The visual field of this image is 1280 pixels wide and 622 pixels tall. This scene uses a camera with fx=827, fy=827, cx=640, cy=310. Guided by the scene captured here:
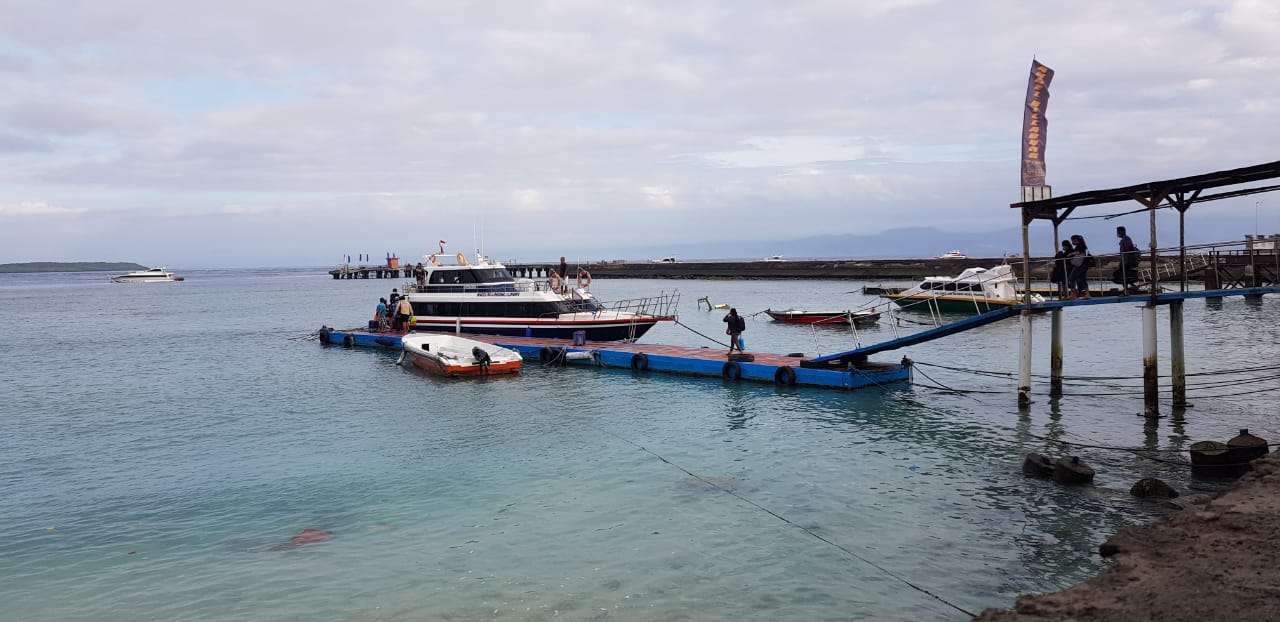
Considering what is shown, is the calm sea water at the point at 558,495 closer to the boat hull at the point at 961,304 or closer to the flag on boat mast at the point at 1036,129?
the flag on boat mast at the point at 1036,129

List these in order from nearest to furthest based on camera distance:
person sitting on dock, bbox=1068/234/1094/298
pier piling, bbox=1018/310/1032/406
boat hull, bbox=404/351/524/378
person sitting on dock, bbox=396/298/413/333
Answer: person sitting on dock, bbox=1068/234/1094/298
pier piling, bbox=1018/310/1032/406
boat hull, bbox=404/351/524/378
person sitting on dock, bbox=396/298/413/333

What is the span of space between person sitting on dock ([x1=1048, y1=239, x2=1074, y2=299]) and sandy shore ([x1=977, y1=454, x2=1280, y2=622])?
8.92m

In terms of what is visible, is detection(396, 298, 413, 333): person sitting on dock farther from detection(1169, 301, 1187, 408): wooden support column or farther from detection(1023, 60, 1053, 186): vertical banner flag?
detection(1169, 301, 1187, 408): wooden support column

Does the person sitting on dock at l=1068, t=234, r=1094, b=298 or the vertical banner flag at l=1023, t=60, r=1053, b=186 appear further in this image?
the person sitting on dock at l=1068, t=234, r=1094, b=298

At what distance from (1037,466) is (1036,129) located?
26.2 feet

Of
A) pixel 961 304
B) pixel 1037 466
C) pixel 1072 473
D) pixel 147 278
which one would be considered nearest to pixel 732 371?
pixel 1037 466

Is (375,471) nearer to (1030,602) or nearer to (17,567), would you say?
(17,567)

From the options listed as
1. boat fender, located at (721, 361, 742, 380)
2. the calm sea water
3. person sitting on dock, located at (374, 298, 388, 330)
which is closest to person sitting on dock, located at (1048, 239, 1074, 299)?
the calm sea water

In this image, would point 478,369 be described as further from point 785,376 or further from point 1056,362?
point 1056,362

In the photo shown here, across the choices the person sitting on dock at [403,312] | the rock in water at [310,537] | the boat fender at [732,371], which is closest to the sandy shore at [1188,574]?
the rock in water at [310,537]

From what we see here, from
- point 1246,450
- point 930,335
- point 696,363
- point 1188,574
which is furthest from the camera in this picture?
point 696,363

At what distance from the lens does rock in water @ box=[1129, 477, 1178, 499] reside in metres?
12.8

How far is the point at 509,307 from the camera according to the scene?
36.7 m

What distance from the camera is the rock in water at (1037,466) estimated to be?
14234 mm
